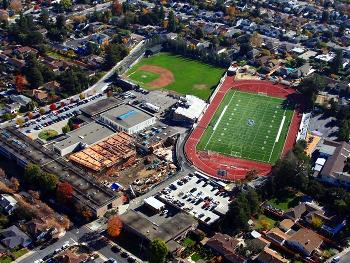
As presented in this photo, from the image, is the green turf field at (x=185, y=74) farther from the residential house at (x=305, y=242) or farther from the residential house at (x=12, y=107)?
the residential house at (x=305, y=242)

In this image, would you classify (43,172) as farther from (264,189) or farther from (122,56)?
(122,56)

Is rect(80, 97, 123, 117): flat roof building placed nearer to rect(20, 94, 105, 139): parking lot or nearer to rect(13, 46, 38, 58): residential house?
rect(20, 94, 105, 139): parking lot

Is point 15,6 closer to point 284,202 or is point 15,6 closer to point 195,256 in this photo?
point 284,202

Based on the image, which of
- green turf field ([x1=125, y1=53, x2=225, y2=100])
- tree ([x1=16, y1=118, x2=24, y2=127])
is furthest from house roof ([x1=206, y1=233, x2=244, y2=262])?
tree ([x1=16, y1=118, x2=24, y2=127])

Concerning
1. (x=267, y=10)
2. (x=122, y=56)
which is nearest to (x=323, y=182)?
(x=122, y=56)

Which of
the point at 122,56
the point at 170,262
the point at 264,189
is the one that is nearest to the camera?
the point at 170,262

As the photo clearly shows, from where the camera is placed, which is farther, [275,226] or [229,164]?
[229,164]
